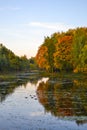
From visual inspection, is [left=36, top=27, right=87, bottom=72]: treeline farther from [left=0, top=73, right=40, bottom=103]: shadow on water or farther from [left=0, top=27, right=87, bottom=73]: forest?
[left=0, top=73, right=40, bottom=103]: shadow on water

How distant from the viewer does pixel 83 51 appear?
8869cm

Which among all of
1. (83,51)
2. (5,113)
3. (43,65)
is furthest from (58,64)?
(5,113)

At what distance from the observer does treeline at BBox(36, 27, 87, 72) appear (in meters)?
91.6

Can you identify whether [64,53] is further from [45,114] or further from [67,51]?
[45,114]

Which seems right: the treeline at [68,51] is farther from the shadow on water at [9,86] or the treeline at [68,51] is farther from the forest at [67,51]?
the shadow on water at [9,86]

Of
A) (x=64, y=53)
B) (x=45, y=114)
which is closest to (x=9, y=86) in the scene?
(x=45, y=114)

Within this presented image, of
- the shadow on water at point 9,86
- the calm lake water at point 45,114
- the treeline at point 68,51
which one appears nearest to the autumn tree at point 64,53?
the treeline at point 68,51

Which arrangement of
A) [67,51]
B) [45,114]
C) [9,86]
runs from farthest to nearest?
[67,51] → [9,86] → [45,114]

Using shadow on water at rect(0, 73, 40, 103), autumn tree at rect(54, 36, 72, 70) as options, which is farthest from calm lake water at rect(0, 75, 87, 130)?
autumn tree at rect(54, 36, 72, 70)

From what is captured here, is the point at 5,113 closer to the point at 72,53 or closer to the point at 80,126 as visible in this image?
the point at 80,126

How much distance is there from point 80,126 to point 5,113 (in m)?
7.11

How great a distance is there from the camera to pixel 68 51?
100812 mm

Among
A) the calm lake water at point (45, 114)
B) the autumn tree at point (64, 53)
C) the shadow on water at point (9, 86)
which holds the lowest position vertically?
the calm lake water at point (45, 114)

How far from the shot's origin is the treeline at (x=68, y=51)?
9162cm
